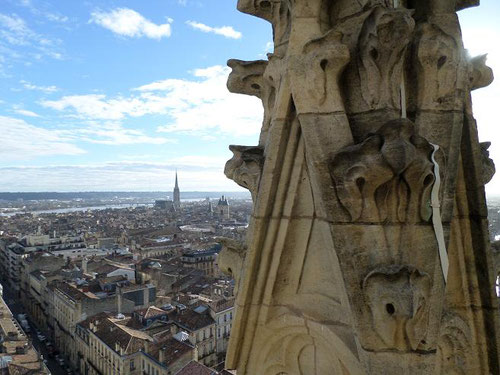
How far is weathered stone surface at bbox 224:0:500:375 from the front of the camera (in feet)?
5.72

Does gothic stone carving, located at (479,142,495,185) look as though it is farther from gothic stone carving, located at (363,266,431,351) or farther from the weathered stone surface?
gothic stone carving, located at (363,266,431,351)

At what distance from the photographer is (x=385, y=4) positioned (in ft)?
7.05

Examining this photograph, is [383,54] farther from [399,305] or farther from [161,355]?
[161,355]

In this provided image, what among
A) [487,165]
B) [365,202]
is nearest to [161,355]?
[487,165]

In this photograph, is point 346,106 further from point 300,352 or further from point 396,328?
point 300,352

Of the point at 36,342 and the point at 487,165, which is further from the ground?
the point at 487,165

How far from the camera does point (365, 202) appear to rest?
179 centimetres

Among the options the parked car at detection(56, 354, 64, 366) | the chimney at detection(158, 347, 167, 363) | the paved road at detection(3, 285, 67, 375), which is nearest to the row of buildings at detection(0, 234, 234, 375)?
the chimney at detection(158, 347, 167, 363)

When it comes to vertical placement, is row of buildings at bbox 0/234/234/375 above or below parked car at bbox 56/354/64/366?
above

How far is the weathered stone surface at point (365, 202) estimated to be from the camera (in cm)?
174

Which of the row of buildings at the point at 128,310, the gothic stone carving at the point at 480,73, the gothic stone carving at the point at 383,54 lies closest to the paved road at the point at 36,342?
the row of buildings at the point at 128,310

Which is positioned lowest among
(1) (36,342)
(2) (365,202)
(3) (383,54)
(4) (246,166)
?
(1) (36,342)

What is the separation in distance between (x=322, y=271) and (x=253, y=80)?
1203mm

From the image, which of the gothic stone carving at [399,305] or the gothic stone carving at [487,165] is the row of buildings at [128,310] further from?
the gothic stone carving at [399,305]
